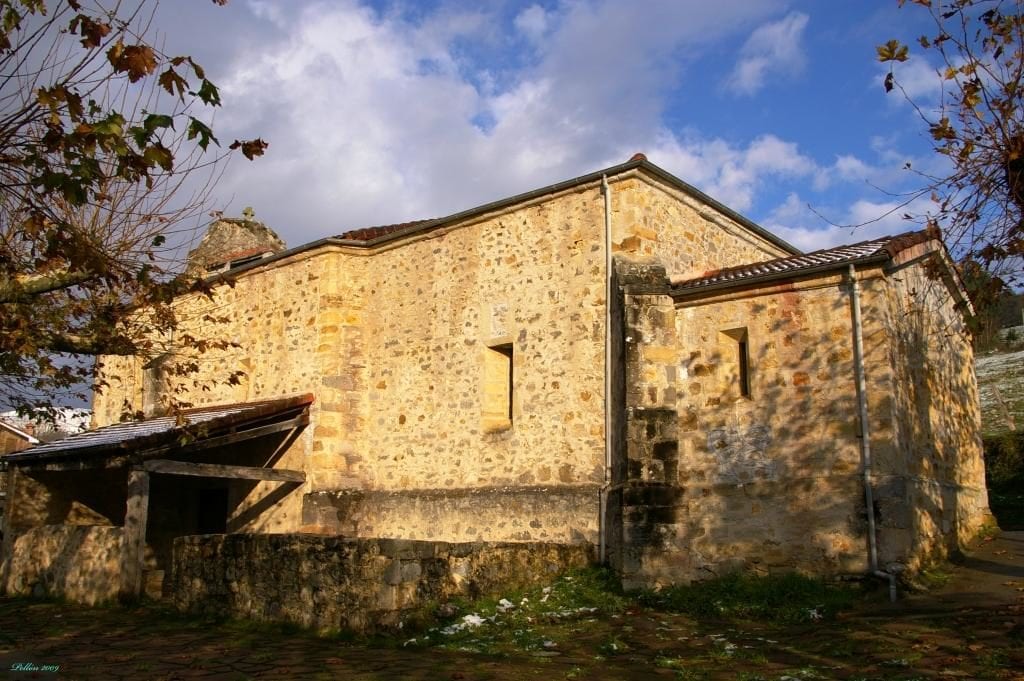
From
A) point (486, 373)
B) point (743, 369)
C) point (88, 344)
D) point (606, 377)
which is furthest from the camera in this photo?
point (486, 373)

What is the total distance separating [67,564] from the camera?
12383mm

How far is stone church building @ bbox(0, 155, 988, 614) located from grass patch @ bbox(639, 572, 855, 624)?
24cm

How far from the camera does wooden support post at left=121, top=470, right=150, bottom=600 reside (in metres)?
11.4

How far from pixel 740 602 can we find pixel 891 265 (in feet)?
13.2

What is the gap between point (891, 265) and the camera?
31.8 ft

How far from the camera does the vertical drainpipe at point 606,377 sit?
11.0m

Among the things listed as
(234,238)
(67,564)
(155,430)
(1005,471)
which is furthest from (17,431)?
(1005,471)

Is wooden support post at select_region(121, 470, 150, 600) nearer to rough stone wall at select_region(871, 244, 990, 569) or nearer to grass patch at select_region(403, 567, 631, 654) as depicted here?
grass patch at select_region(403, 567, 631, 654)

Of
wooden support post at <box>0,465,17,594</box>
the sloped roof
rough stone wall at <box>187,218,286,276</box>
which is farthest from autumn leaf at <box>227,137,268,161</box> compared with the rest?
the sloped roof

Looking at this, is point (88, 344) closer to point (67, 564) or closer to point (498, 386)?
point (67, 564)

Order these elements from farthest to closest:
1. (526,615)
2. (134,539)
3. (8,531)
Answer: (8,531), (134,539), (526,615)

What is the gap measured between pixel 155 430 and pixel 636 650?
9351mm

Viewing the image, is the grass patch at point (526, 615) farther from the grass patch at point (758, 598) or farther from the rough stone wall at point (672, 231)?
the rough stone wall at point (672, 231)

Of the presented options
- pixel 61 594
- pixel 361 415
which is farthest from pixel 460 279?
pixel 61 594
